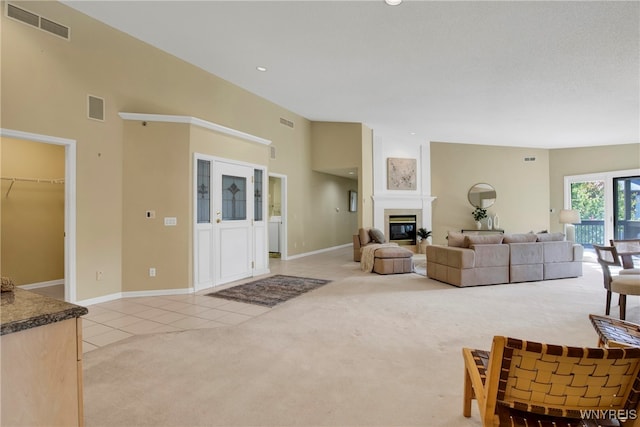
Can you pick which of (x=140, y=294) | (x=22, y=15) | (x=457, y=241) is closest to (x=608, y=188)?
(x=457, y=241)

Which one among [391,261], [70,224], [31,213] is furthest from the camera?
[391,261]

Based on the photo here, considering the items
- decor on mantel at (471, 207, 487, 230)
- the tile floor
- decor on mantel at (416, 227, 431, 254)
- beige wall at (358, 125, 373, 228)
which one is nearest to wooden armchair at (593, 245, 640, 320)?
the tile floor

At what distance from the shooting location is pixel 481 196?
10.6m

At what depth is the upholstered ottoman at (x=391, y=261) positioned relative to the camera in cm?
633

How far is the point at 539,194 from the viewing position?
35.3 feet

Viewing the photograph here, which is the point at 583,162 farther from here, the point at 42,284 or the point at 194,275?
the point at 42,284

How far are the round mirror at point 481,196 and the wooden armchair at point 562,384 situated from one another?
10.2 metres

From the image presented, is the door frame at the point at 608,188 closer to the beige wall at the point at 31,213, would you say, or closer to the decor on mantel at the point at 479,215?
the decor on mantel at the point at 479,215

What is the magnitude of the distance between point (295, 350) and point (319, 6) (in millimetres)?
3663

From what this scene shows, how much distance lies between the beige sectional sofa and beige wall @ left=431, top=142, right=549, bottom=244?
456 cm

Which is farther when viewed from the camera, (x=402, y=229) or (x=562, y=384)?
(x=402, y=229)

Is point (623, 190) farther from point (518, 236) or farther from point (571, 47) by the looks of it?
point (571, 47)

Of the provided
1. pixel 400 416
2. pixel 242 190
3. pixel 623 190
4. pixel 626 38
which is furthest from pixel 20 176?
pixel 623 190

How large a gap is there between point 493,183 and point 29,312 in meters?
11.7
